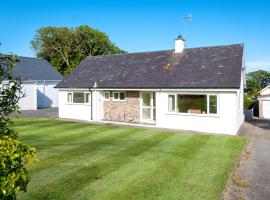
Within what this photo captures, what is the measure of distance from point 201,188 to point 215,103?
35.8ft

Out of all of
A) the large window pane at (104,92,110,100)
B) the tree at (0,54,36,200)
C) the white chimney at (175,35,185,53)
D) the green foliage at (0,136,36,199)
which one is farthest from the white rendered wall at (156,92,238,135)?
the green foliage at (0,136,36,199)

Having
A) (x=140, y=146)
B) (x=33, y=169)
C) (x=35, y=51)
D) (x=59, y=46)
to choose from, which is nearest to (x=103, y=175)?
(x=33, y=169)

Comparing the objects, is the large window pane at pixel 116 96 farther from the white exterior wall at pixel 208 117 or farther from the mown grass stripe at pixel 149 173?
the mown grass stripe at pixel 149 173

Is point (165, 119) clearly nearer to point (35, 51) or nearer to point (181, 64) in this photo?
point (181, 64)

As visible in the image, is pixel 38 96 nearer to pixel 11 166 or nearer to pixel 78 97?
pixel 78 97

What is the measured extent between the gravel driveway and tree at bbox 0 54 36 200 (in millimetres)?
5952

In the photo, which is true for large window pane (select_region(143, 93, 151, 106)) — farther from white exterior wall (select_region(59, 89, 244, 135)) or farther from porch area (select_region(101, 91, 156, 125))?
white exterior wall (select_region(59, 89, 244, 135))

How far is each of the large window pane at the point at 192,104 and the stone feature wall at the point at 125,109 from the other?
162 inches

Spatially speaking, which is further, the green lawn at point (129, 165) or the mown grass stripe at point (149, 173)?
the green lawn at point (129, 165)

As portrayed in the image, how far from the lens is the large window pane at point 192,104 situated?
19.0m

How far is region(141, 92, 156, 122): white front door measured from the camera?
22156 millimetres

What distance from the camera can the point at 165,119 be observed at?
2030 cm

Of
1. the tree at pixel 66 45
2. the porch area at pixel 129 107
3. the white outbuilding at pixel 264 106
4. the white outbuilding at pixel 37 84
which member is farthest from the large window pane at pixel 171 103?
the tree at pixel 66 45

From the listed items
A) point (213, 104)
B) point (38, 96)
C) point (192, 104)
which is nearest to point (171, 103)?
point (192, 104)
